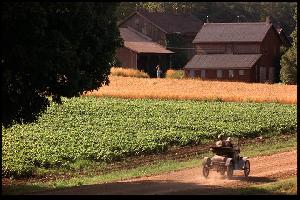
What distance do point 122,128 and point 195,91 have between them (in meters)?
27.1

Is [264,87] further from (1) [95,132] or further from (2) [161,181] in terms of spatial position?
(2) [161,181]

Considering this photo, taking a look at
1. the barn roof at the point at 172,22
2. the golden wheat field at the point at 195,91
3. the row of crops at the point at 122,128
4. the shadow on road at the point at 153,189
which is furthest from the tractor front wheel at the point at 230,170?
the barn roof at the point at 172,22

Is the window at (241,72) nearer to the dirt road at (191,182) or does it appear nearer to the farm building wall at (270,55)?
the farm building wall at (270,55)

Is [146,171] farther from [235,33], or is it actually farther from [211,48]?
[211,48]

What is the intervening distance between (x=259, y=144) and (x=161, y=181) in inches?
522

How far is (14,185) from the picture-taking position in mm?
28375

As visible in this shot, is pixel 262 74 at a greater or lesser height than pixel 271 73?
lesser

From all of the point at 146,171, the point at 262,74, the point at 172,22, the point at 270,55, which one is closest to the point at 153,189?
the point at 146,171

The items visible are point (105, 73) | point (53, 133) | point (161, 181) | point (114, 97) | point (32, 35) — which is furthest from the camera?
point (114, 97)

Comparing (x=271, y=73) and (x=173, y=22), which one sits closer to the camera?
(x=271, y=73)

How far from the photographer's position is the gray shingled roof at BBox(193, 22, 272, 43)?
9862cm

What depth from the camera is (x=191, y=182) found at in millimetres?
27828

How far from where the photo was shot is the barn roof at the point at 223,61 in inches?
3761

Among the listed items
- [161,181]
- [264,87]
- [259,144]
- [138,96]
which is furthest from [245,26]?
[161,181]
